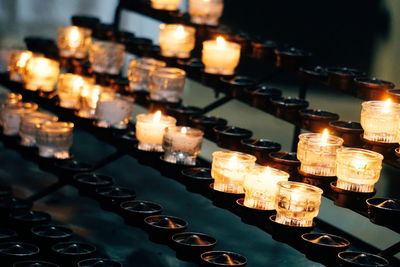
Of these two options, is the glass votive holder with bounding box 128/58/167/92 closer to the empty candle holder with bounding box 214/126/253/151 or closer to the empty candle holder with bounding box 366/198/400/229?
the empty candle holder with bounding box 214/126/253/151

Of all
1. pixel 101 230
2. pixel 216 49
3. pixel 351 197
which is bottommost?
pixel 101 230

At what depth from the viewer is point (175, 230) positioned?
2742 mm

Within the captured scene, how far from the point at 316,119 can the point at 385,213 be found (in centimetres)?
60

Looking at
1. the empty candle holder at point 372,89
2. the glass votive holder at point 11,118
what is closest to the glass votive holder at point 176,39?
the glass votive holder at point 11,118

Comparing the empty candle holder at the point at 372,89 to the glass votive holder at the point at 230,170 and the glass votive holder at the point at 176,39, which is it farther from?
the glass votive holder at the point at 176,39

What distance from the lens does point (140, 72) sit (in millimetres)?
3439

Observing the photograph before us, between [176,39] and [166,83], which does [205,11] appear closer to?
[176,39]

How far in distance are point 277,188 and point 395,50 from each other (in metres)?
2.08

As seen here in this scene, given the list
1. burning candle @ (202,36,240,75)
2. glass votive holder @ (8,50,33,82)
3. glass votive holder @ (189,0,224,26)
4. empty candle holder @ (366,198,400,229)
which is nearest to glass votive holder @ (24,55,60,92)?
glass votive holder @ (8,50,33,82)

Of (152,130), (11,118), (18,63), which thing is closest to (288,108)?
(152,130)

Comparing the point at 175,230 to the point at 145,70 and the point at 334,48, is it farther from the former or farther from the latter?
the point at 334,48

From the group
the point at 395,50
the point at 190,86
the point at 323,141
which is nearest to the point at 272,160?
the point at 323,141

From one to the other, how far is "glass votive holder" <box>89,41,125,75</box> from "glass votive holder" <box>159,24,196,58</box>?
0.19 meters

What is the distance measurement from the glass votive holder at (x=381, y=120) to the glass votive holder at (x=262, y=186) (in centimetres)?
27
